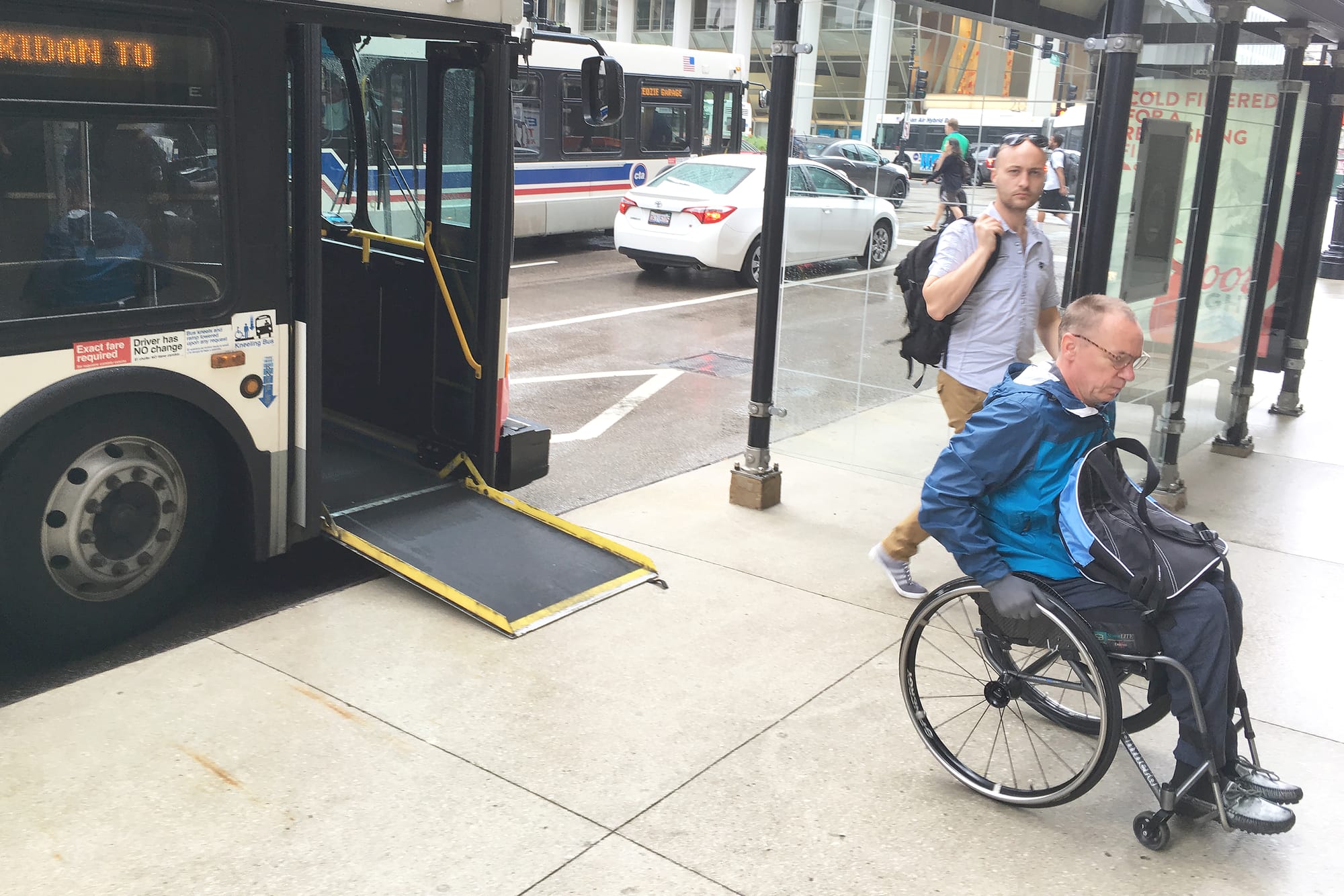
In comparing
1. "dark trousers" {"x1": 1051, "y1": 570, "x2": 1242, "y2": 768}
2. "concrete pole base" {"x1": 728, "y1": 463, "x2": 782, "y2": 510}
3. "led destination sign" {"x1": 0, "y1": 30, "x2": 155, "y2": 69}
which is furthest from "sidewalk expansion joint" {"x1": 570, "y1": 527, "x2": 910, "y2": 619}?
"led destination sign" {"x1": 0, "y1": 30, "x2": 155, "y2": 69}

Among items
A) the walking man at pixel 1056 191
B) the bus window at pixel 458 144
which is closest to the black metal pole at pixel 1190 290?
the walking man at pixel 1056 191

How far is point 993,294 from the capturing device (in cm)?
498

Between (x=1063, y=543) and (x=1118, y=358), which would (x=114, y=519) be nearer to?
(x=1063, y=543)

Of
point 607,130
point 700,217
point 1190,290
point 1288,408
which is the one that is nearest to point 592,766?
point 1190,290

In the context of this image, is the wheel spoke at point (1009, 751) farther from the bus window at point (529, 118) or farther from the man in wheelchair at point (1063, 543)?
the bus window at point (529, 118)

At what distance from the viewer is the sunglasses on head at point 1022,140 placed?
478 centimetres

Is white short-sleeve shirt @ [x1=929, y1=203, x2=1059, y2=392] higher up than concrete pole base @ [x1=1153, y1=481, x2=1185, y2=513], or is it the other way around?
white short-sleeve shirt @ [x1=929, y1=203, x2=1059, y2=392]

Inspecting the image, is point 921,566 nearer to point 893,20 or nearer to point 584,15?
point 893,20

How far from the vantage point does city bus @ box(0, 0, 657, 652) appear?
421 cm

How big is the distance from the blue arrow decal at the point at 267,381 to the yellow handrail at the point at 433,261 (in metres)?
1.13

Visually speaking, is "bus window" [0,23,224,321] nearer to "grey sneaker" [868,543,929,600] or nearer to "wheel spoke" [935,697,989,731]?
"grey sneaker" [868,543,929,600]

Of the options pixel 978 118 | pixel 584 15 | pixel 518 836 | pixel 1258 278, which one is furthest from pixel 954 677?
pixel 584 15

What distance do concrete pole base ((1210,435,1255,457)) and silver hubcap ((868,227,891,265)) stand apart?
316cm

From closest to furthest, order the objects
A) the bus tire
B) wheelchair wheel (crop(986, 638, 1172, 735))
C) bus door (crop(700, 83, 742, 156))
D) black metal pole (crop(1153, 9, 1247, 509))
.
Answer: wheelchair wheel (crop(986, 638, 1172, 735))
the bus tire
black metal pole (crop(1153, 9, 1247, 509))
bus door (crop(700, 83, 742, 156))
